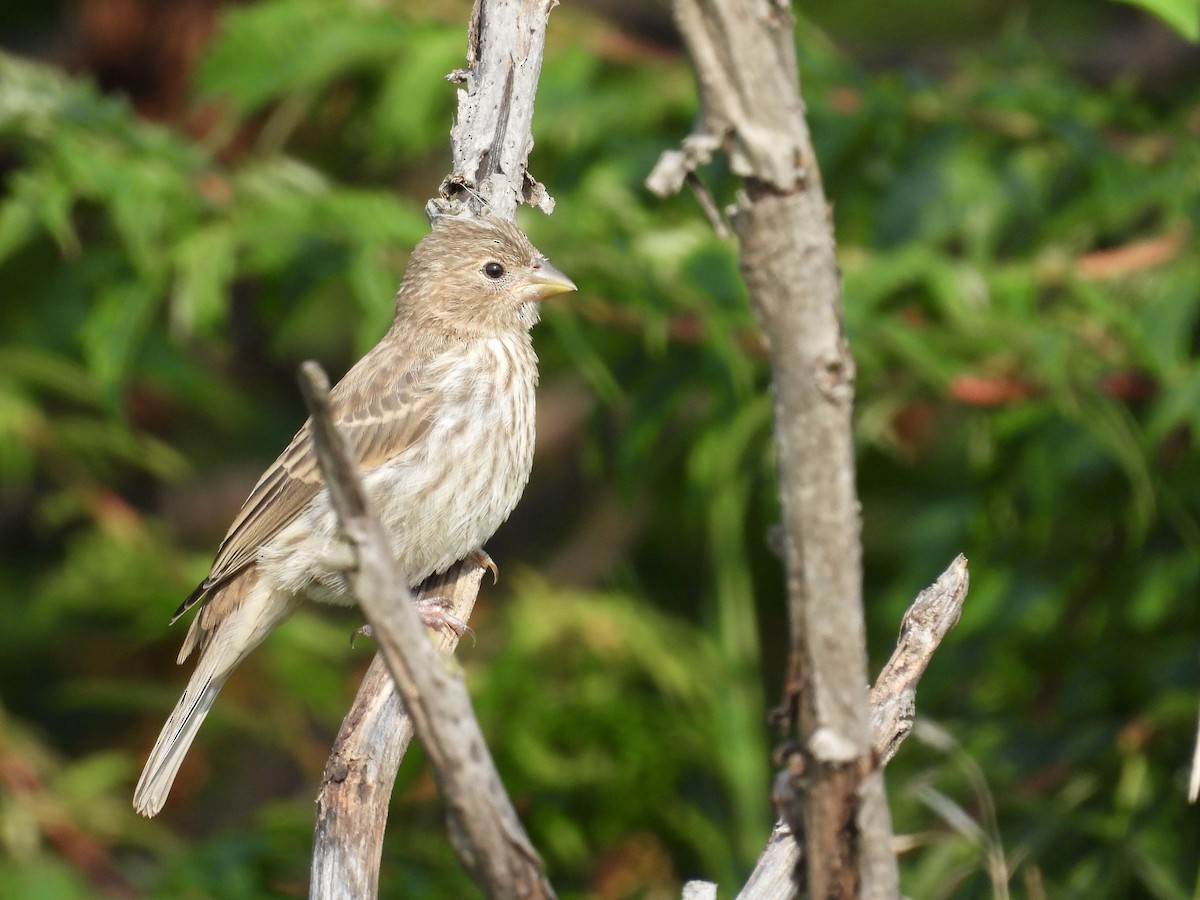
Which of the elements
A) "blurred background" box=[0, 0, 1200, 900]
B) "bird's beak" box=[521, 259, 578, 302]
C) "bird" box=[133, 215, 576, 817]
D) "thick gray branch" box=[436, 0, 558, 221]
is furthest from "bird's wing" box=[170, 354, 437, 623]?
"thick gray branch" box=[436, 0, 558, 221]

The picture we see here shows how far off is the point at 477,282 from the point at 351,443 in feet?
2.28

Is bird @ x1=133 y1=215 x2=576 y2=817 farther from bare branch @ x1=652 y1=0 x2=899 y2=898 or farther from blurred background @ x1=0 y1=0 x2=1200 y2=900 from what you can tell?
bare branch @ x1=652 y1=0 x2=899 y2=898

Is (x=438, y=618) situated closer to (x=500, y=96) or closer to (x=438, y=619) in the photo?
(x=438, y=619)

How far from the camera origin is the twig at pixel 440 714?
1.92 metres

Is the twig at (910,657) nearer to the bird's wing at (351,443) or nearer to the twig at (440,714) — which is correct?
the twig at (440,714)

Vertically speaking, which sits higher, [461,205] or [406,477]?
[461,205]

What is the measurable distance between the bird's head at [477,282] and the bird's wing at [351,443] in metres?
0.28

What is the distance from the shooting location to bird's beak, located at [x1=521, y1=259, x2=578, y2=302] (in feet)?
15.7

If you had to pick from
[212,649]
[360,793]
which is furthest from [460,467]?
[360,793]

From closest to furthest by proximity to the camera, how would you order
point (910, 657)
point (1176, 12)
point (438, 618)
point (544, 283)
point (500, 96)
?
point (910, 657) → point (1176, 12) → point (500, 96) → point (438, 618) → point (544, 283)

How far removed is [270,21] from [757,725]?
3.20 metres

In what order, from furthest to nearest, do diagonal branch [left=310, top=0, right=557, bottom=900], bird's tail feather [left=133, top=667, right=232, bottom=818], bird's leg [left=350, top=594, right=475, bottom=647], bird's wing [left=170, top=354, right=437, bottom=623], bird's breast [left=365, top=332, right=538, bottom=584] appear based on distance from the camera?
bird's wing [left=170, top=354, right=437, bottom=623]
bird's breast [left=365, top=332, right=538, bottom=584]
bird's tail feather [left=133, top=667, right=232, bottom=818]
bird's leg [left=350, top=594, right=475, bottom=647]
diagonal branch [left=310, top=0, right=557, bottom=900]

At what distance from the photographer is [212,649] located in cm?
463

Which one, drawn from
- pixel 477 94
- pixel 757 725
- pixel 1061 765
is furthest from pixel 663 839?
pixel 477 94
